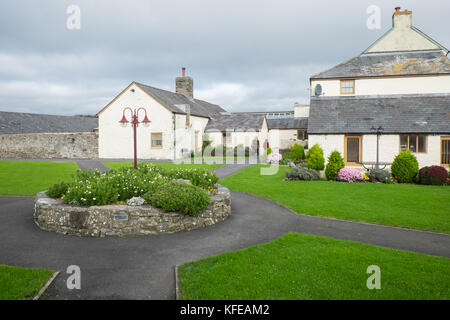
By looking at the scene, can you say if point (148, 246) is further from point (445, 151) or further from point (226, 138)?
point (226, 138)

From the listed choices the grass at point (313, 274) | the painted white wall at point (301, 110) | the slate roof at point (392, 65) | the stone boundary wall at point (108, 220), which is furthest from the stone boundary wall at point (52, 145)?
the grass at point (313, 274)

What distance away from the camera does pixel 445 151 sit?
19.3m

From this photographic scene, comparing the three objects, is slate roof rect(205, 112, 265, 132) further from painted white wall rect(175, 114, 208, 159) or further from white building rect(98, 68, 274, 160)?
painted white wall rect(175, 114, 208, 159)

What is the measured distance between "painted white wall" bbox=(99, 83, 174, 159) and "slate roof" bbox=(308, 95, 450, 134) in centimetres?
1464

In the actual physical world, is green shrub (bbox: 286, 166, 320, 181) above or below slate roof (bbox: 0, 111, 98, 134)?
below

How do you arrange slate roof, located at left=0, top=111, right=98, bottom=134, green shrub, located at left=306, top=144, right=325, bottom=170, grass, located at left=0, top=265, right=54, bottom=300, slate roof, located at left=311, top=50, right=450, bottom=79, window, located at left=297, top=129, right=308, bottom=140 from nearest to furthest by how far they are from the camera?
grass, located at left=0, top=265, right=54, bottom=300 → green shrub, located at left=306, top=144, right=325, bottom=170 → slate roof, located at left=311, top=50, right=450, bottom=79 → window, located at left=297, top=129, right=308, bottom=140 → slate roof, located at left=0, top=111, right=98, bottom=134

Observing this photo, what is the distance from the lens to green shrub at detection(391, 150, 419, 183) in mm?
16812

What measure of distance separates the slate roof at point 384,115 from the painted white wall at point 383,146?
43cm

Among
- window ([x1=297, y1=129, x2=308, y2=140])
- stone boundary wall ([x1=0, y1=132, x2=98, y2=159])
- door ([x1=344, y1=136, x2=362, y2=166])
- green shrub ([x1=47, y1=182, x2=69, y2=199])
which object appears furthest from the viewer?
window ([x1=297, y1=129, x2=308, y2=140])

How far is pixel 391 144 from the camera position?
792 inches

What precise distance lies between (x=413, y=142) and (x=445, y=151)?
183 cm

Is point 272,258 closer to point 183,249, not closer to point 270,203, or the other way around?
point 183,249

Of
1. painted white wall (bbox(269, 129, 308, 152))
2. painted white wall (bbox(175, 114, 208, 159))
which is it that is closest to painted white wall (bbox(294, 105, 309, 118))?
painted white wall (bbox(269, 129, 308, 152))

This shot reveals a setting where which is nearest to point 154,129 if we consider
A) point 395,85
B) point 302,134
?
point 302,134
